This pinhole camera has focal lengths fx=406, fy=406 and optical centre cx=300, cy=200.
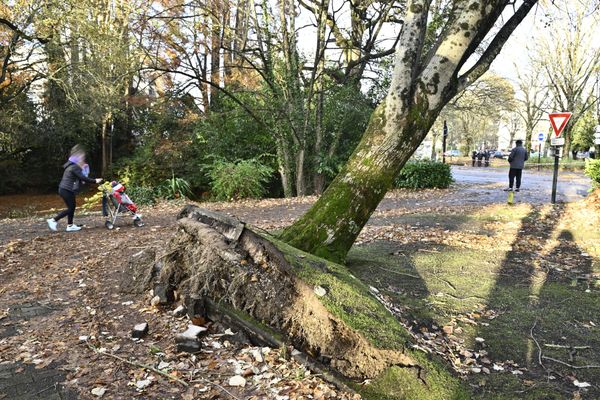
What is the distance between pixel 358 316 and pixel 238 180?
1228cm

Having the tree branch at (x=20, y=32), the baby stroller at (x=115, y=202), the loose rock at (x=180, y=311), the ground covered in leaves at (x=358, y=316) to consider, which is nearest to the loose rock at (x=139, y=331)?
the ground covered in leaves at (x=358, y=316)

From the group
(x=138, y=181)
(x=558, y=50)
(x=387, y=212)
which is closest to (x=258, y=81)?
(x=138, y=181)

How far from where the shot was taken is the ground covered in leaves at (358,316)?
8.90 feet

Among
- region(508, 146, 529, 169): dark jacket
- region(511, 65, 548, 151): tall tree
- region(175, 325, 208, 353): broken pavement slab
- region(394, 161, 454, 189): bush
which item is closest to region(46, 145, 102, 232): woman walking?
region(175, 325, 208, 353): broken pavement slab

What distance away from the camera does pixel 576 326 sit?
3.68 meters

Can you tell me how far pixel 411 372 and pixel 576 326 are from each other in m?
2.13

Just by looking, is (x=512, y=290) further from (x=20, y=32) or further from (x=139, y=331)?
(x=20, y=32)

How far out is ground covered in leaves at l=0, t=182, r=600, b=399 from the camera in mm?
2713

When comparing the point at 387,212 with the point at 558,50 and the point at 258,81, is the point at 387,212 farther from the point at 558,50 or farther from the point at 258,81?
the point at 558,50

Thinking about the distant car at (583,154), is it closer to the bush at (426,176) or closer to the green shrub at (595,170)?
the bush at (426,176)

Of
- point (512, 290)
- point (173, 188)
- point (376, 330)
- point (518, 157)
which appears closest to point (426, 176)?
point (518, 157)

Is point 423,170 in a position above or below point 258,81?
below

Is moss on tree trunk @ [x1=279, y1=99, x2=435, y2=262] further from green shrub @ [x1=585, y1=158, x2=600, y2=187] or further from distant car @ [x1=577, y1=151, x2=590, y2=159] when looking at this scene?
distant car @ [x1=577, y1=151, x2=590, y2=159]

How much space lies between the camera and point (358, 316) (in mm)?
2926
